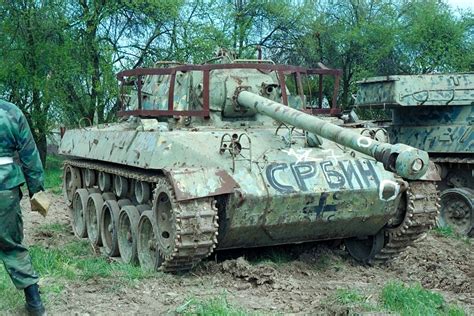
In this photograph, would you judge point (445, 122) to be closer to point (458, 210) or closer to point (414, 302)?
point (458, 210)

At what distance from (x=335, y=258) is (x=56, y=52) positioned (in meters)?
14.0

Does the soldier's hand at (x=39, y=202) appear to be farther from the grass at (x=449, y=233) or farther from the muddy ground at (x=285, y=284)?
the grass at (x=449, y=233)

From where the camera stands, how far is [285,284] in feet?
23.0

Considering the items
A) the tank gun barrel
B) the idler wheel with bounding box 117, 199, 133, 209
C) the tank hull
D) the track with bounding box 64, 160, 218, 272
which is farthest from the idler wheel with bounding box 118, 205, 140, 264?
the tank gun barrel

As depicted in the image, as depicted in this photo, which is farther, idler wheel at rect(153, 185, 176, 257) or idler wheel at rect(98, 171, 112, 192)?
idler wheel at rect(98, 171, 112, 192)

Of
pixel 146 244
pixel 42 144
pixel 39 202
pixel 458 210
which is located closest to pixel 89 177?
pixel 146 244

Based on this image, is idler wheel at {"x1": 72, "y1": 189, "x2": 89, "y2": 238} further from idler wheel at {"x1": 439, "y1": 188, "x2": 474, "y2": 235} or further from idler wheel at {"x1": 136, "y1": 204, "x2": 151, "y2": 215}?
idler wheel at {"x1": 439, "y1": 188, "x2": 474, "y2": 235}

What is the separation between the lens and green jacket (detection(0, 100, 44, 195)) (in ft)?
17.6

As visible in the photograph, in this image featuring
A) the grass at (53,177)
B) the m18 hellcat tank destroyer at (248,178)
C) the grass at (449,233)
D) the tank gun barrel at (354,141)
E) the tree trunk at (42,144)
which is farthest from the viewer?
the tree trunk at (42,144)

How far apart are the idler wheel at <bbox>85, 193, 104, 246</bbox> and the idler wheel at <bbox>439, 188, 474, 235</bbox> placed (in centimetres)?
582

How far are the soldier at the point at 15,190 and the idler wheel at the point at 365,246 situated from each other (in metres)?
4.31

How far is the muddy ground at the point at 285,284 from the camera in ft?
19.5

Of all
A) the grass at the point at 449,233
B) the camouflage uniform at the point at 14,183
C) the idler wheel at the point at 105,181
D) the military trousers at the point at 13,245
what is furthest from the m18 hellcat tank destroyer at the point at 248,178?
the grass at the point at 449,233

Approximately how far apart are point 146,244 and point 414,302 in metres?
3.34
